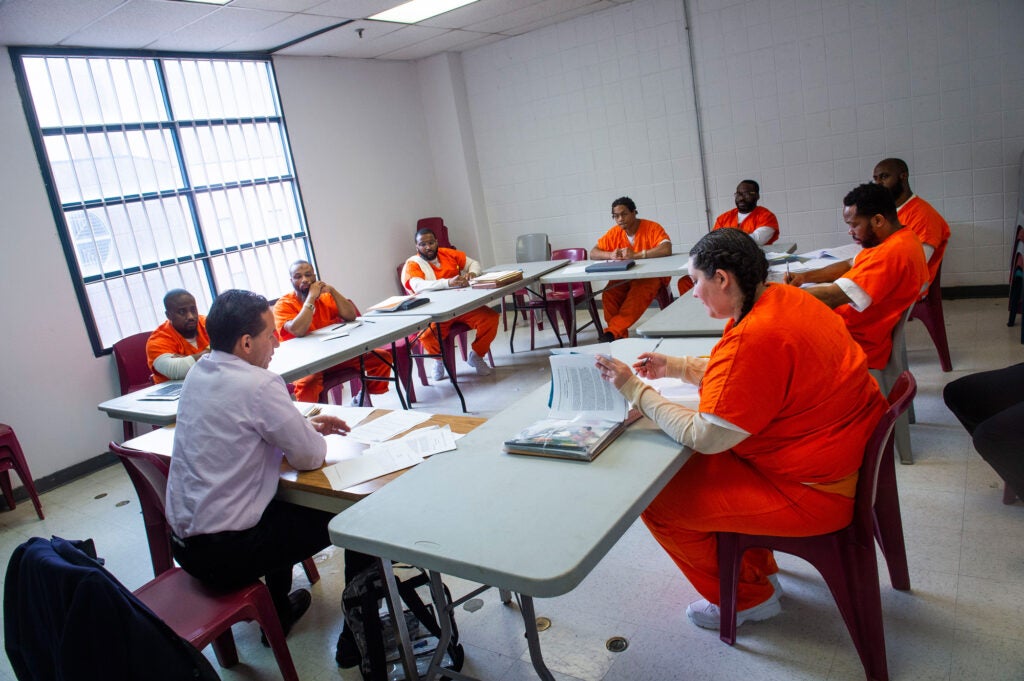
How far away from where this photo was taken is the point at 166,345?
3.90m

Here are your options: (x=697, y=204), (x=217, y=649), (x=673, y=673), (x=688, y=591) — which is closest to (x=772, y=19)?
(x=697, y=204)

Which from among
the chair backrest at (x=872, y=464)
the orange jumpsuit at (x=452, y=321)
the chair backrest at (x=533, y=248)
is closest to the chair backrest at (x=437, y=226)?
the chair backrest at (x=533, y=248)

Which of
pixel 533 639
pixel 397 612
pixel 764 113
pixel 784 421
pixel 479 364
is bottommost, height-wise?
pixel 479 364

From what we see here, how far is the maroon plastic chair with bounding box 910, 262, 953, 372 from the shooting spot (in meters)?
3.90

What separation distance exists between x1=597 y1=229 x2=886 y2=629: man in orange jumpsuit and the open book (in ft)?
0.23

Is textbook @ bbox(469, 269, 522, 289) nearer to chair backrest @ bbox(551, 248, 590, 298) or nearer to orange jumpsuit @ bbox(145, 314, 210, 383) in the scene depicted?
chair backrest @ bbox(551, 248, 590, 298)

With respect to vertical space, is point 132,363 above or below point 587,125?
below

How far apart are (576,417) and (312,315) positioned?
281cm

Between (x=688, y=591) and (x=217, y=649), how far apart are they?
1616 millimetres

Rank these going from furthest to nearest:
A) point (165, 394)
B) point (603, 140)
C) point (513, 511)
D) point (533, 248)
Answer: point (603, 140) < point (533, 248) < point (165, 394) < point (513, 511)

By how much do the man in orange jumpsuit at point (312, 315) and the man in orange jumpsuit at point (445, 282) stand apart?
1.86 feet

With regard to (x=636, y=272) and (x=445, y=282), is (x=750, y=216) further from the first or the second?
(x=445, y=282)

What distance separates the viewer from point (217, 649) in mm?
2355

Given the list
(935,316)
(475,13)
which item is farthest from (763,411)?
(475,13)
